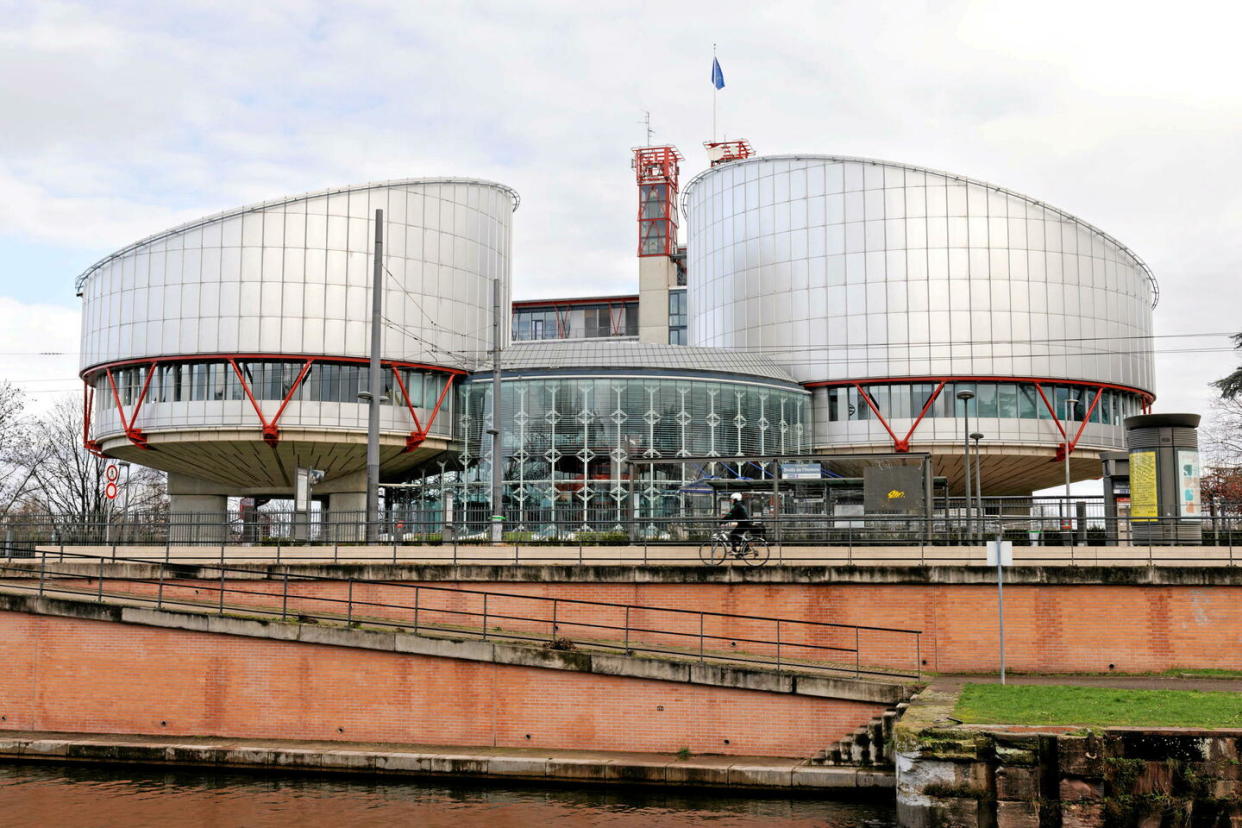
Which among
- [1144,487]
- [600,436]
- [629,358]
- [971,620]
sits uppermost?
[629,358]

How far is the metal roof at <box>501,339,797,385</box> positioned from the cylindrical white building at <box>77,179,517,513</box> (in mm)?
3217

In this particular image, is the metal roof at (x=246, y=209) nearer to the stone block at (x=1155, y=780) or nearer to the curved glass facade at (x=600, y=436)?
the curved glass facade at (x=600, y=436)

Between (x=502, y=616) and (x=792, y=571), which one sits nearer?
(x=502, y=616)

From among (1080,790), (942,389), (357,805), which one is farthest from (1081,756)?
(942,389)

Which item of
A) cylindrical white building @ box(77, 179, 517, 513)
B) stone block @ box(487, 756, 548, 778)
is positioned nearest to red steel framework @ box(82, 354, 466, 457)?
cylindrical white building @ box(77, 179, 517, 513)

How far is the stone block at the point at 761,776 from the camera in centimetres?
2006

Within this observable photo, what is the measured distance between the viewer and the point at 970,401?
55531 millimetres

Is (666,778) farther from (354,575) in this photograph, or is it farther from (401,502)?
(401,502)

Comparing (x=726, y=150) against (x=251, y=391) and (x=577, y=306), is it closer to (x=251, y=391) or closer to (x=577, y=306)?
(x=577, y=306)

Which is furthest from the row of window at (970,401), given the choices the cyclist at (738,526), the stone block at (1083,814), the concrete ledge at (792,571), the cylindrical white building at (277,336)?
the stone block at (1083,814)

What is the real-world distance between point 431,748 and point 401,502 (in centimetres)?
3582

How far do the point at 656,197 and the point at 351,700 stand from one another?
7120 cm

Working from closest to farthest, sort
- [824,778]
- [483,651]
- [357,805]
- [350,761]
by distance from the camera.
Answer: [357,805] → [824,778] → [350,761] → [483,651]

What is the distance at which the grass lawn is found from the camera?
55.7ft
